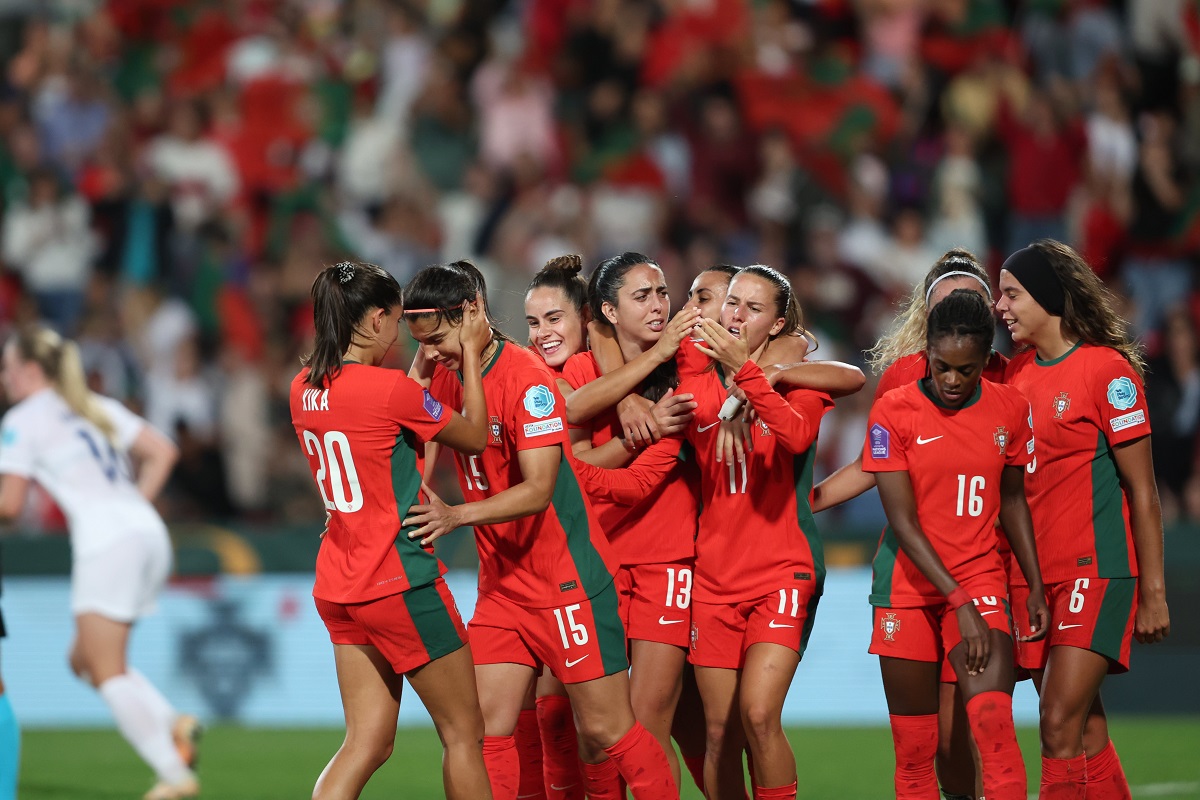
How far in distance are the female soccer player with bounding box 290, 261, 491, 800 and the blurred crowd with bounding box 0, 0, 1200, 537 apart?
755 cm

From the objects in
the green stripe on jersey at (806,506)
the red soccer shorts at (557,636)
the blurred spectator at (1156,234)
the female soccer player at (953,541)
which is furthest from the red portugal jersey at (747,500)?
the blurred spectator at (1156,234)

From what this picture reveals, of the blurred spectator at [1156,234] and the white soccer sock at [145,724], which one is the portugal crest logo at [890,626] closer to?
the white soccer sock at [145,724]

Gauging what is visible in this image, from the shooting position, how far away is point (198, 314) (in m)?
14.8

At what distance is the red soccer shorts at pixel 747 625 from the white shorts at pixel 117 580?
409 centimetres

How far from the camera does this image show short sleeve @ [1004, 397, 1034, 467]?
5.83 meters

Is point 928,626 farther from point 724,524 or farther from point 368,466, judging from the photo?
point 368,466

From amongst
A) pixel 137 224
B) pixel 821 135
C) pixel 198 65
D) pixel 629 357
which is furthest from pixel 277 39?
pixel 629 357

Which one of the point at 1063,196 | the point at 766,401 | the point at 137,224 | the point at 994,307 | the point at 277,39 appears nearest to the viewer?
the point at 766,401

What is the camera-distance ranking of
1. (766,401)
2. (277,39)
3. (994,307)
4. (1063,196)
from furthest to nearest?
1. (277,39)
2. (1063,196)
3. (994,307)
4. (766,401)

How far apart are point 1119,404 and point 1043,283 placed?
597 mm

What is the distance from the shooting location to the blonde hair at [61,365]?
864 cm

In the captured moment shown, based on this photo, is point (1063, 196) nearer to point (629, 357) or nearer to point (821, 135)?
point (821, 135)

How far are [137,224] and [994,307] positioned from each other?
35.7ft

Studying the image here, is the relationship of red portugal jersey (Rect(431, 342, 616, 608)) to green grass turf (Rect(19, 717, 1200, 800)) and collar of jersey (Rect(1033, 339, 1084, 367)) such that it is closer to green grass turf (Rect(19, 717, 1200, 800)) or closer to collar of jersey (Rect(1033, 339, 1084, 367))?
collar of jersey (Rect(1033, 339, 1084, 367))
